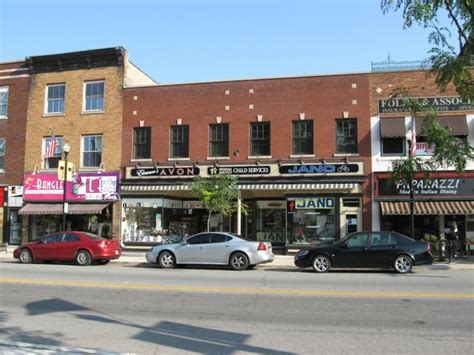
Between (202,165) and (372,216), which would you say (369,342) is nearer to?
(372,216)

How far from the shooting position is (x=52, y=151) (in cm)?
2873

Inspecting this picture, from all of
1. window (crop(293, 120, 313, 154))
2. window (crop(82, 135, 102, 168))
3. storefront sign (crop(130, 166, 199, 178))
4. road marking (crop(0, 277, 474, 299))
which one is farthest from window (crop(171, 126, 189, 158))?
road marking (crop(0, 277, 474, 299))

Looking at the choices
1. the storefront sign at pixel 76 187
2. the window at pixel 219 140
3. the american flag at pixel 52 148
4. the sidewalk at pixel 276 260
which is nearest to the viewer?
the sidewalk at pixel 276 260

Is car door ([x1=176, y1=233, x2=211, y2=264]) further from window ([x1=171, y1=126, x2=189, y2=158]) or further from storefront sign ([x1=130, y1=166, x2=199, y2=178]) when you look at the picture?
window ([x1=171, y1=126, x2=189, y2=158])

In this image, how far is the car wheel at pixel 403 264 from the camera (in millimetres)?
16844

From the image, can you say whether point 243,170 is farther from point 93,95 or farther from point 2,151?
point 2,151

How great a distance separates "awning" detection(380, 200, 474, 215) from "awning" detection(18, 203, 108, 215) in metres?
14.3

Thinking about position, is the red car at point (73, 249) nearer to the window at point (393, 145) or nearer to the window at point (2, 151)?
the window at point (2, 151)

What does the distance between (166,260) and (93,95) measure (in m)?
13.1

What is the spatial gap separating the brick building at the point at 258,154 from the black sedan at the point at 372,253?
6790 millimetres

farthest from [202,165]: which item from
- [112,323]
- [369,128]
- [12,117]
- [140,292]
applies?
[112,323]

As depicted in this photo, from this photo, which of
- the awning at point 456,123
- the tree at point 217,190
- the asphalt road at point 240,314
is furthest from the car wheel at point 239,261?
the awning at point 456,123

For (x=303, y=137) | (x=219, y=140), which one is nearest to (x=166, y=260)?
(x=219, y=140)

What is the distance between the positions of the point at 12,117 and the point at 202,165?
12.2m
